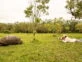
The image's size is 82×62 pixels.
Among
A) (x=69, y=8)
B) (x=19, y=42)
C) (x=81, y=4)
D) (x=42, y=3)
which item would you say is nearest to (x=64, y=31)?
(x=69, y=8)

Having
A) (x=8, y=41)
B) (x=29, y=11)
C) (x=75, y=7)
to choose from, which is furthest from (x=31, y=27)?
(x=8, y=41)

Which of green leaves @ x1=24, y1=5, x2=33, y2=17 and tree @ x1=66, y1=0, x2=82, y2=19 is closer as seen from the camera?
green leaves @ x1=24, y1=5, x2=33, y2=17

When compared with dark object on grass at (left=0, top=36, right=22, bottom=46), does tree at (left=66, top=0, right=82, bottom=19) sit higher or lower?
higher

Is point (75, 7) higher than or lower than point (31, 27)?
higher

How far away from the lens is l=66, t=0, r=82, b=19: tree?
24.8 m

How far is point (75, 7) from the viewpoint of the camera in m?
25.3

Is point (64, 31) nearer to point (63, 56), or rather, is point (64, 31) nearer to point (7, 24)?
point (7, 24)

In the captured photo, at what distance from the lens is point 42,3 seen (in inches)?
→ 749

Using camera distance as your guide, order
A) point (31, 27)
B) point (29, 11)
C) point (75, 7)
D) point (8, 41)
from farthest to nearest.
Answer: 1. point (31, 27)
2. point (75, 7)
3. point (29, 11)
4. point (8, 41)

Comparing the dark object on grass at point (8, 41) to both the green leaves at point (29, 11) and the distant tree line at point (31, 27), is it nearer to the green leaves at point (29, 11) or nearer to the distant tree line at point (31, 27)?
the green leaves at point (29, 11)

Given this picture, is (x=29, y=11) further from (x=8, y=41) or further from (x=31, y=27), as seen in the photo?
(x=31, y=27)

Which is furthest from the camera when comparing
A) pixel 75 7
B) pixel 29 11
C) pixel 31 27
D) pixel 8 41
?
pixel 31 27

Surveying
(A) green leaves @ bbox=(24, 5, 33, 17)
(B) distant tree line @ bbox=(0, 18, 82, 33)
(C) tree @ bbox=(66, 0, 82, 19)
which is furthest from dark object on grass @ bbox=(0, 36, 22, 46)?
(B) distant tree line @ bbox=(0, 18, 82, 33)

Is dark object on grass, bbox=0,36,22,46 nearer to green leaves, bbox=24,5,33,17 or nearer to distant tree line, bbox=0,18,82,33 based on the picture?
green leaves, bbox=24,5,33,17
